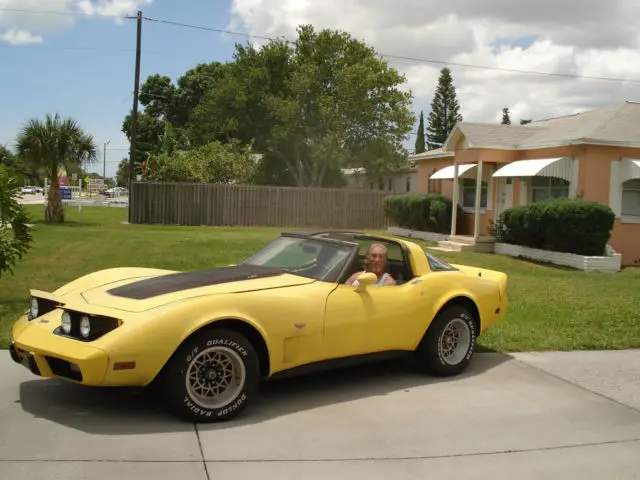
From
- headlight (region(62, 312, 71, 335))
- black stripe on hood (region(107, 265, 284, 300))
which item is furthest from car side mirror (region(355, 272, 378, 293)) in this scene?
headlight (region(62, 312, 71, 335))

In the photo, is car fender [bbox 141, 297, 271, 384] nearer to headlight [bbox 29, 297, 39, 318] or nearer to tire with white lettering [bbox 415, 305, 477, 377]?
headlight [bbox 29, 297, 39, 318]

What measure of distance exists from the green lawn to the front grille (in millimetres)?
2641

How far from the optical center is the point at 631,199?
18.3 meters

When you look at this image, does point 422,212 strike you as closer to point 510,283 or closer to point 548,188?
point 548,188

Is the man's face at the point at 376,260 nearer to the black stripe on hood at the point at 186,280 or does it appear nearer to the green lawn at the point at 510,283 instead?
the black stripe on hood at the point at 186,280

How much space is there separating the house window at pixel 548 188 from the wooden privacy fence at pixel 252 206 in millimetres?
10512

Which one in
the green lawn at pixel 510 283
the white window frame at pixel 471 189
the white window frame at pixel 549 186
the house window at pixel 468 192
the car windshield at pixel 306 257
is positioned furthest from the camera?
the house window at pixel 468 192

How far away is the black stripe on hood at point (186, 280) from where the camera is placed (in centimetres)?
495

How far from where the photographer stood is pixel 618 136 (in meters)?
17.8

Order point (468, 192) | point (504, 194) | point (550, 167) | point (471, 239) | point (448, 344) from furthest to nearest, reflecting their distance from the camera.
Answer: point (468, 192)
point (504, 194)
point (471, 239)
point (550, 167)
point (448, 344)

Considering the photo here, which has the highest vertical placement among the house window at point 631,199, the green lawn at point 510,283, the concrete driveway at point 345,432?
the house window at point 631,199

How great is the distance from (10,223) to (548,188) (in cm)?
1551

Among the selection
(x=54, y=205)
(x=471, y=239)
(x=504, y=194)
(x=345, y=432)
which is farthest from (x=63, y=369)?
(x=54, y=205)

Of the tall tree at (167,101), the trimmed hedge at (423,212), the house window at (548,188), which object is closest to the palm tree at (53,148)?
the trimmed hedge at (423,212)
